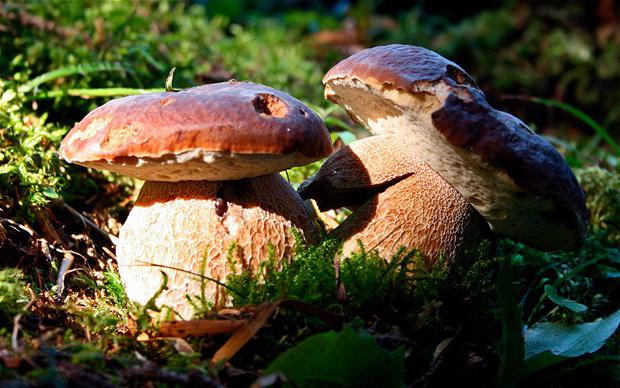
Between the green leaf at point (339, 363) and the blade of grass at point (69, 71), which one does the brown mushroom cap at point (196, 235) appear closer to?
the green leaf at point (339, 363)

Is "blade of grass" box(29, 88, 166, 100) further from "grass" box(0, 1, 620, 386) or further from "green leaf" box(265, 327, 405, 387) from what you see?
"green leaf" box(265, 327, 405, 387)

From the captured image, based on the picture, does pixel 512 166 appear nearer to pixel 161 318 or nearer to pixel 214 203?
pixel 214 203

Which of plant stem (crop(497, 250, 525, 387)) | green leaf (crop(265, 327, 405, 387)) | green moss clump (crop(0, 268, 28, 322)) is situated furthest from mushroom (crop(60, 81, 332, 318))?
plant stem (crop(497, 250, 525, 387))

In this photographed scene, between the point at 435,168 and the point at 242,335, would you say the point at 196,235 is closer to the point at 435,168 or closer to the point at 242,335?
the point at 242,335

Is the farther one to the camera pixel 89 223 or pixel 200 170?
pixel 89 223

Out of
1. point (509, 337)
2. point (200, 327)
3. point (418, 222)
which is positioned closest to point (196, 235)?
point (200, 327)
